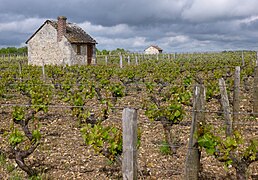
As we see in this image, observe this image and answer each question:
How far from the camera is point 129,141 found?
3.89 meters

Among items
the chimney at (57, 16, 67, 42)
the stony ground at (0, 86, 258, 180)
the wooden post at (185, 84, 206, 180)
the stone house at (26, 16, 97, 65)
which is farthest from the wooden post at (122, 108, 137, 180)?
the chimney at (57, 16, 67, 42)

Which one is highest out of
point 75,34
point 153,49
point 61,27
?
point 153,49

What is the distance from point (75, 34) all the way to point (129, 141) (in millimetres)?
28754

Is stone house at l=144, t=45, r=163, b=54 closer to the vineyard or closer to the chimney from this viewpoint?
the chimney

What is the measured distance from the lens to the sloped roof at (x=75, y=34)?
30.1 meters

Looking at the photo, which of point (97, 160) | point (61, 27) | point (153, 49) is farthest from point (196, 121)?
point (153, 49)

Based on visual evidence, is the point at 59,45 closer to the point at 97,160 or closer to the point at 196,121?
the point at 97,160

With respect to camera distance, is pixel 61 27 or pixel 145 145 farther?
pixel 61 27

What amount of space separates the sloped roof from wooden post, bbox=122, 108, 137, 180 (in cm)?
2649

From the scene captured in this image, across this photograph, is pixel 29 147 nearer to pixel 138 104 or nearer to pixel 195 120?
pixel 195 120

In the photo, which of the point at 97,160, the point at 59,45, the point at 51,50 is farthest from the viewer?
the point at 51,50

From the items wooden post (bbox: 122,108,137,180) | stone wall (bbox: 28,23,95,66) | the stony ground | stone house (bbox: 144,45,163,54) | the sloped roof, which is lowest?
the stony ground

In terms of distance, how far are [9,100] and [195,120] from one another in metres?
10.2

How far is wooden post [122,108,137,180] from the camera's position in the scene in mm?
3822
